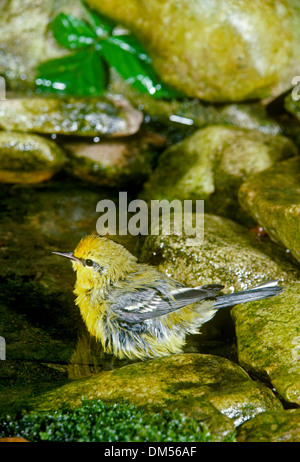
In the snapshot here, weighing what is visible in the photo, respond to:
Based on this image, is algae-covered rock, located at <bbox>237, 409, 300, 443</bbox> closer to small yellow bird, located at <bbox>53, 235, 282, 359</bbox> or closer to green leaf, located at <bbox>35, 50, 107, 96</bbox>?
small yellow bird, located at <bbox>53, 235, 282, 359</bbox>

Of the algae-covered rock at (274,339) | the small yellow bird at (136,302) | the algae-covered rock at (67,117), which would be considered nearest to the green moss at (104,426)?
the algae-covered rock at (274,339)

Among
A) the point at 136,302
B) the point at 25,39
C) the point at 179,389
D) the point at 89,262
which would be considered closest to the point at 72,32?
the point at 25,39

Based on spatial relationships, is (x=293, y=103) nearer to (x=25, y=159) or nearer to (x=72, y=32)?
(x=72, y=32)

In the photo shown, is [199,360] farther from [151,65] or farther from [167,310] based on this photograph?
[151,65]

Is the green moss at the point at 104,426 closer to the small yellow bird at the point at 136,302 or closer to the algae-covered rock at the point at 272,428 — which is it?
the algae-covered rock at the point at 272,428

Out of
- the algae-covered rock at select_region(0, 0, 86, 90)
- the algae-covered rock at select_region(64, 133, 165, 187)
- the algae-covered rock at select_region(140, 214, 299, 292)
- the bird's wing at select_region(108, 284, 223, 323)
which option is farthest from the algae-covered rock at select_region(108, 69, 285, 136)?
the bird's wing at select_region(108, 284, 223, 323)

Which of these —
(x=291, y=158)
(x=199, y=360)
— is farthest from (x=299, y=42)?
(x=199, y=360)
